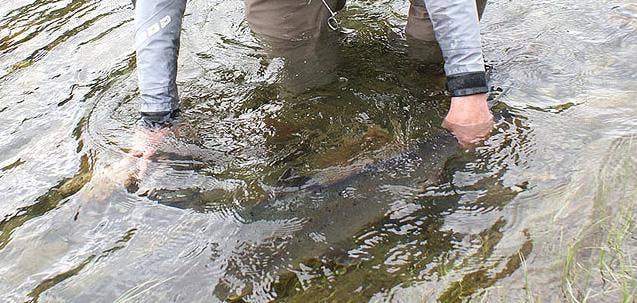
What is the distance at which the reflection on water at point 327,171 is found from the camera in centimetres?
281

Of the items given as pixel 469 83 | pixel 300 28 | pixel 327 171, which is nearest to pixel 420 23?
pixel 300 28

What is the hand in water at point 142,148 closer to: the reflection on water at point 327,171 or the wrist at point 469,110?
the reflection on water at point 327,171

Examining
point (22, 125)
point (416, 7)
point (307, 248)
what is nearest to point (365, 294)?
point (307, 248)

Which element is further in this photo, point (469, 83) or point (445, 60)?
point (445, 60)

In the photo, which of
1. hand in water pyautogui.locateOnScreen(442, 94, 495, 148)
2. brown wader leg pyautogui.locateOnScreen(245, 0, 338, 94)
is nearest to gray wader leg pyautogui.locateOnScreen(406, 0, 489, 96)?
hand in water pyautogui.locateOnScreen(442, 94, 495, 148)

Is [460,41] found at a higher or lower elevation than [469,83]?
higher

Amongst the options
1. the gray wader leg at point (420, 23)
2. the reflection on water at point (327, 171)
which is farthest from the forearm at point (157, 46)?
the gray wader leg at point (420, 23)

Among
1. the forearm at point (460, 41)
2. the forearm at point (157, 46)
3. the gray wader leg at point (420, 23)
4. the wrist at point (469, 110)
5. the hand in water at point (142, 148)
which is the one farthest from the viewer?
the gray wader leg at point (420, 23)

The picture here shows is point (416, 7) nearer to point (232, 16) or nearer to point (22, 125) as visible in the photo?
point (232, 16)

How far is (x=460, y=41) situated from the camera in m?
3.25

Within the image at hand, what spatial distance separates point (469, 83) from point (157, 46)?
1.66 m

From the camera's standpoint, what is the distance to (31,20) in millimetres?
5969

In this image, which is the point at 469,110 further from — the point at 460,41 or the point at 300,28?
the point at 300,28

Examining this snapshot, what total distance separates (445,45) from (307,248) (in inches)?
48.7
